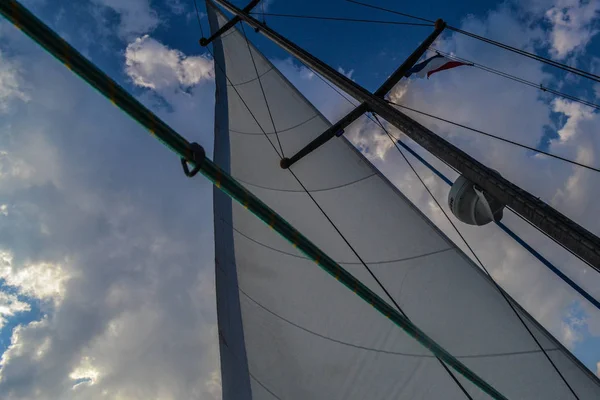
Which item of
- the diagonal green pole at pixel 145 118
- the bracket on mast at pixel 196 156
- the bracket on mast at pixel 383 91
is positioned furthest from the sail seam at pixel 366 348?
the bracket on mast at pixel 196 156

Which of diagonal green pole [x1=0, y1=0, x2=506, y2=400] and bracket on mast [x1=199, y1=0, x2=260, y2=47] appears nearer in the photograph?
diagonal green pole [x1=0, y1=0, x2=506, y2=400]

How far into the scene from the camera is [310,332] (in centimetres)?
400

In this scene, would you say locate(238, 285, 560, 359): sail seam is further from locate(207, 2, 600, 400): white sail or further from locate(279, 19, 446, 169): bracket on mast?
locate(279, 19, 446, 169): bracket on mast

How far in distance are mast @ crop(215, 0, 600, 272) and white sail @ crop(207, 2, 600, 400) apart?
859 mm

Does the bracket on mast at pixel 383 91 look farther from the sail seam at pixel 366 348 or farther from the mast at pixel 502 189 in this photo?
the sail seam at pixel 366 348

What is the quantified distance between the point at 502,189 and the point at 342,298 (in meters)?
2.20

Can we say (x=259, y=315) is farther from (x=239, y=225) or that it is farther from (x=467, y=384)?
(x=467, y=384)

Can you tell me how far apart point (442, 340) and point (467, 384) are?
389 mm

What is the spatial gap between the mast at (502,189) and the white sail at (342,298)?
0.86 m

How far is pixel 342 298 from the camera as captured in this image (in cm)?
396

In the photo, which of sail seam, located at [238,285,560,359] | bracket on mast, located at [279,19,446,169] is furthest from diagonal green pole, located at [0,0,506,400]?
bracket on mast, located at [279,19,446,169]

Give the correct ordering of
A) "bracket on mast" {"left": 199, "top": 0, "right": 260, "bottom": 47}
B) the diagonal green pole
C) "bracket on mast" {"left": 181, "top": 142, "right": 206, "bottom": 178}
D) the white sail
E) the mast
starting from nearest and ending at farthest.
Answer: the diagonal green pole → "bracket on mast" {"left": 181, "top": 142, "right": 206, "bottom": 178} → the mast → the white sail → "bracket on mast" {"left": 199, "top": 0, "right": 260, "bottom": 47}

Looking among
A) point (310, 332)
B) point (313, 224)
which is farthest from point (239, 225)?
point (310, 332)

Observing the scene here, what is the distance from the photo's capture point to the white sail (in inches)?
111
